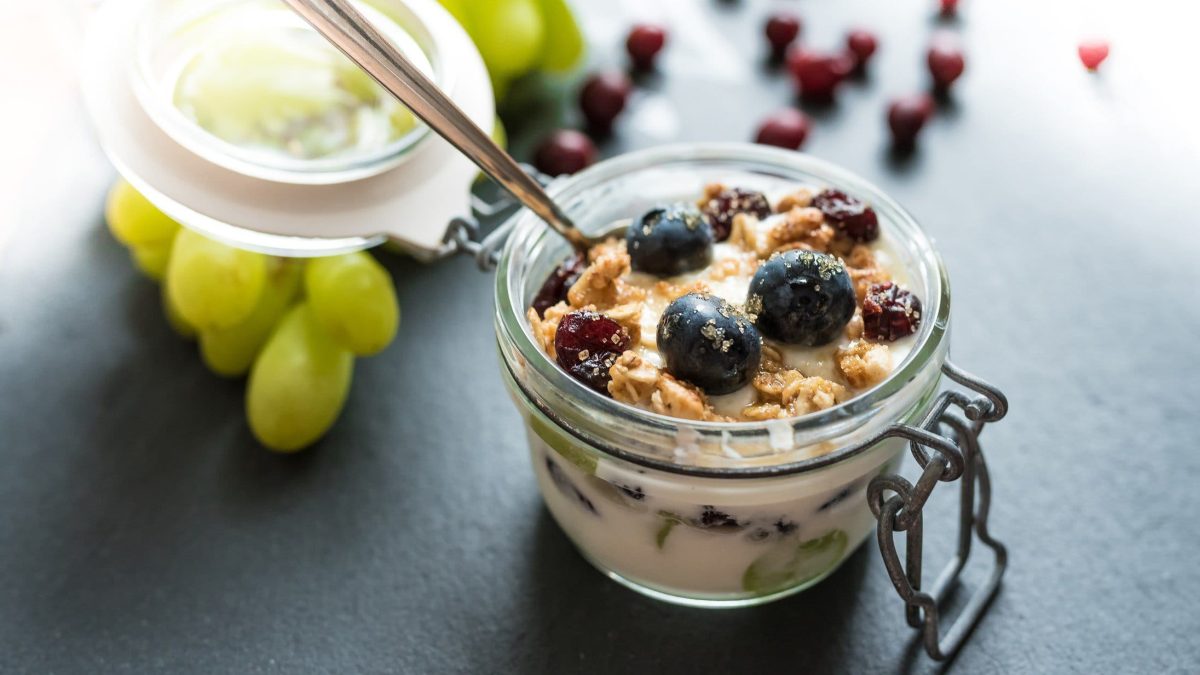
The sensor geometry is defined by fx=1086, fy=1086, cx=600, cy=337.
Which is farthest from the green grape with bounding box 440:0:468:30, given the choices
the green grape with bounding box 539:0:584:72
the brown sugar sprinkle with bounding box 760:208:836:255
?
the brown sugar sprinkle with bounding box 760:208:836:255

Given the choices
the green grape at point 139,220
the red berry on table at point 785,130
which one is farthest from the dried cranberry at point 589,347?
the red berry on table at point 785,130

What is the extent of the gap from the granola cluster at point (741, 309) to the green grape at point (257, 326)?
0.31 metres

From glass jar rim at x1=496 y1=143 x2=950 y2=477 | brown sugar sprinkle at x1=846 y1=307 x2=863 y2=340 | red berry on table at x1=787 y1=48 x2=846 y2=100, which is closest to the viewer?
glass jar rim at x1=496 y1=143 x2=950 y2=477

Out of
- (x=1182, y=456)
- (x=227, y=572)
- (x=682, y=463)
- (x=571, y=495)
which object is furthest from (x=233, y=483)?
(x=1182, y=456)

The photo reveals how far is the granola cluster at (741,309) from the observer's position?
2.54ft

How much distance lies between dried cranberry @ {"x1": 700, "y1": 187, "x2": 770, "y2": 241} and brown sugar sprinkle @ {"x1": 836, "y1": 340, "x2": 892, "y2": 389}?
17 centimetres

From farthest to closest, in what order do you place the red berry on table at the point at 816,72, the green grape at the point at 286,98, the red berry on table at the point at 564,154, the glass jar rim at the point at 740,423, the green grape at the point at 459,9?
the red berry on table at the point at 816,72, the red berry on table at the point at 564,154, the green grape at the point at 459,9, the green grape at the point at 286,98, the glass jar rim at the point at 740,423

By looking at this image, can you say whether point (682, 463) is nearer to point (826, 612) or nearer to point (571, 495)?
point (571, 495)

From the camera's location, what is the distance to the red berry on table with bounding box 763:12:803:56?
1.47 m

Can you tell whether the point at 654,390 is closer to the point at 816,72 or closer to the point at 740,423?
the point at 740,423

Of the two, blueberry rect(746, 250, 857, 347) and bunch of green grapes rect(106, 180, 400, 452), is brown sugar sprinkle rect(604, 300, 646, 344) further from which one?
bunch of green grapes rect(106, 180, 400, 452)

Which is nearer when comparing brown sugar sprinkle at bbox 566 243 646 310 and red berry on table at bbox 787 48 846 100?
brown sugar sprinkle at bbox 566 243 646 310

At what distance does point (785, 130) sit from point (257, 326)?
656 mm

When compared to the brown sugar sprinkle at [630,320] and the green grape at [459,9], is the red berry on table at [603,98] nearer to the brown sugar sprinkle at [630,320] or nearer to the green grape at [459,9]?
the green grape at [459,9]
